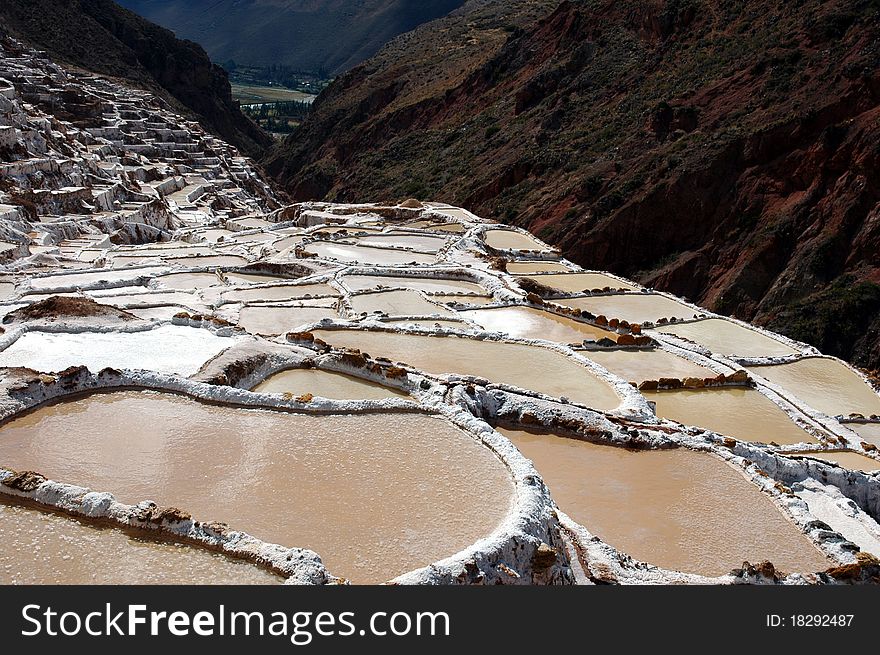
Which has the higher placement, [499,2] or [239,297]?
[499,2]

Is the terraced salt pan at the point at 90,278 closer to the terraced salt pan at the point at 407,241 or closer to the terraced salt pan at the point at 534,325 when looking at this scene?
the terraced salt pan at the point at 407,241

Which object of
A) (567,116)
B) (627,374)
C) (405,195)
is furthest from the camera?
(405,195)

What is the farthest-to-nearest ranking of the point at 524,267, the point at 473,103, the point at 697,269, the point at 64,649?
1. the point at 473,103
2. the point at 697,269
3. the point at 524,267
4. the point at 64,649

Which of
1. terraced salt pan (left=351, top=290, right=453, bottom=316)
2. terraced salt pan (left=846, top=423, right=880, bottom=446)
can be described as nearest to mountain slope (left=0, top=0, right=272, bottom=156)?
terraced salt pan (left=351, top=290, right=453, bottom=316)

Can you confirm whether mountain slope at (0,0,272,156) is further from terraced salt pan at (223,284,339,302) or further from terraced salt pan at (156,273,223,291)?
terraced salt pan at (223,284,339,302)

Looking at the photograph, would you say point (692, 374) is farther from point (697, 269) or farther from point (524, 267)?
point (697, 269)

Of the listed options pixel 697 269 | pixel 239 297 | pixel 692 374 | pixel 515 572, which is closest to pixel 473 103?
pixel 697 269
